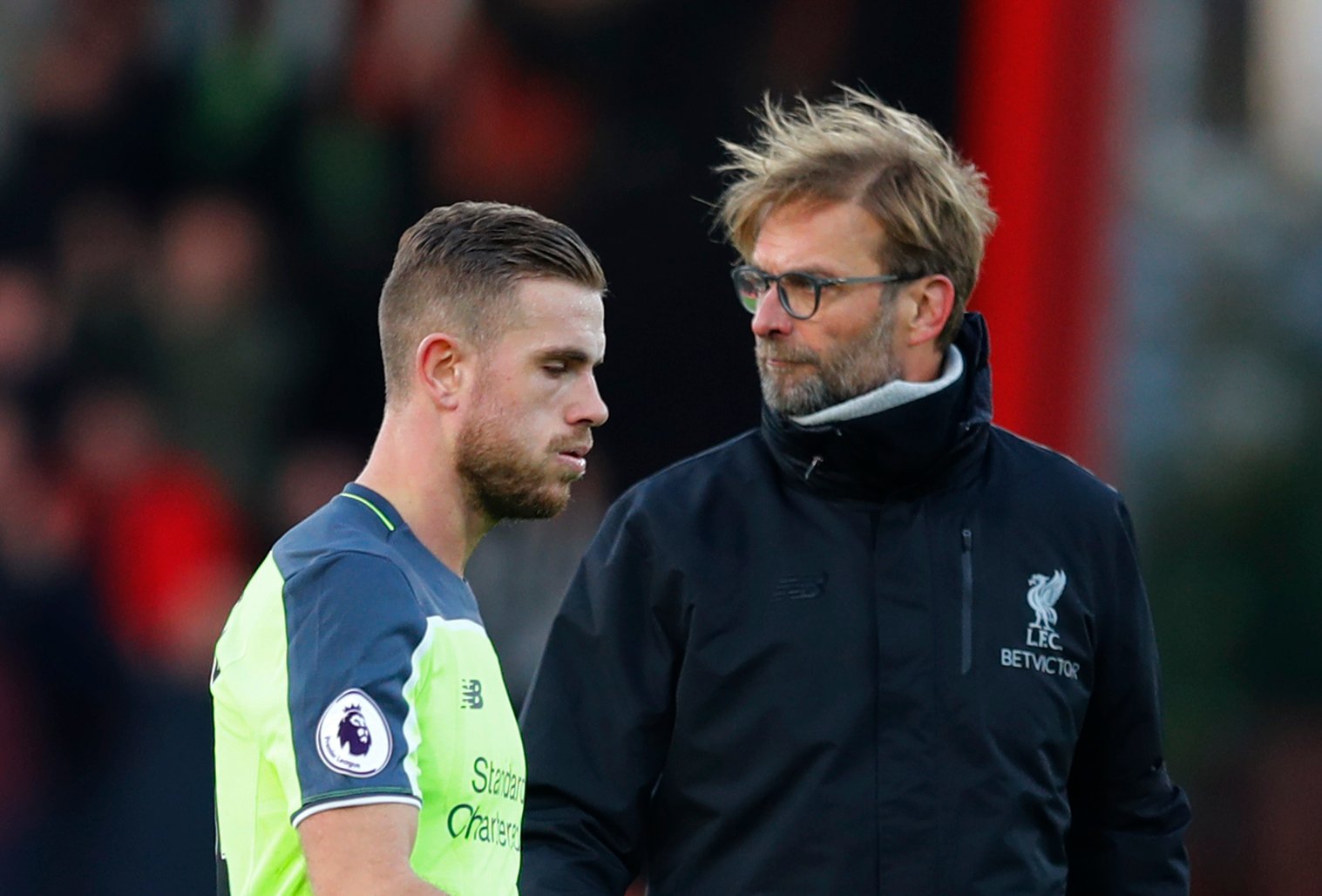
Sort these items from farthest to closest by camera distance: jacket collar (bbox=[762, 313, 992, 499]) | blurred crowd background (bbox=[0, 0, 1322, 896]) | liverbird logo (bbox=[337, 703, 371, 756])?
blurred crowd background (bbox=[0, 0, 1322, 896]) → jacket collar (bbox=[762, 313, 992, 499]) → liverbird logo (bbox=[337, 703, 371, 756])

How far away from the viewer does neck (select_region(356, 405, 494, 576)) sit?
84.7 inches

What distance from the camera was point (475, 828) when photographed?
2037mm

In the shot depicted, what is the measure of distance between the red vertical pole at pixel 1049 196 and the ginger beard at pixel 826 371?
1.48 m

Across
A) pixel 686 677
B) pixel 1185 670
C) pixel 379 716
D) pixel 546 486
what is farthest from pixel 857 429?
pixel 1185 670

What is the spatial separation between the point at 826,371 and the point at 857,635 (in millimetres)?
390

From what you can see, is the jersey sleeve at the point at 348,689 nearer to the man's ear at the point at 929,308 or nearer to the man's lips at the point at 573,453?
the man's lips at the point at 573,453

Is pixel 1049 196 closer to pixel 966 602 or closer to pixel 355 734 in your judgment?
pixel 966 602

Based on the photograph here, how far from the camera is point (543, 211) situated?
4520 mm

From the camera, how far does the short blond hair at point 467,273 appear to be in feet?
7.20

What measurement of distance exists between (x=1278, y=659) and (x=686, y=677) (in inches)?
75.7

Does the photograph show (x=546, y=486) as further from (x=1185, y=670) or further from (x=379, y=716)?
(x=1185, y=670)

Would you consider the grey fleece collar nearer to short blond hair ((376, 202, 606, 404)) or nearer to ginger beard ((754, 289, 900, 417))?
ginger beard ((754, 289, 900, 417))

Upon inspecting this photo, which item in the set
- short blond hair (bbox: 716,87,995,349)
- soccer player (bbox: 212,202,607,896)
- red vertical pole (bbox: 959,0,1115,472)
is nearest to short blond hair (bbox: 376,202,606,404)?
soccer player (bbox: 212,202,607,896)

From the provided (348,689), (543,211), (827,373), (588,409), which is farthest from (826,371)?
(543,211)
